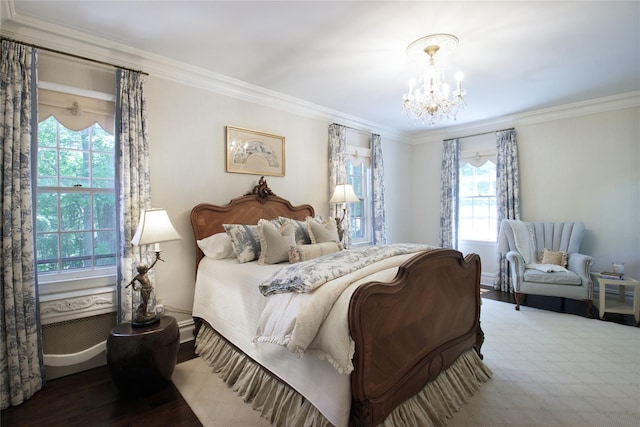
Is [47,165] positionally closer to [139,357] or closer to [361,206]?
[139,357]

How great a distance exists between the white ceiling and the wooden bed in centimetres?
183

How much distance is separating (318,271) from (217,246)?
1576 mm

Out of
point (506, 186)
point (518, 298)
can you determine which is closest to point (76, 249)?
point (518, 298)

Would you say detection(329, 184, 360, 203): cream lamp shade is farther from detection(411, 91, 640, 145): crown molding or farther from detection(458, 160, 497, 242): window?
detection(411, 91, 640, 145): crown molding

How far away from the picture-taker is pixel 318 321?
159 centimetres

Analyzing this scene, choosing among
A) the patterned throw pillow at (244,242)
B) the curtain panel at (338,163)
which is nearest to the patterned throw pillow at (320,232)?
the patterned throw pillow at (244,242)

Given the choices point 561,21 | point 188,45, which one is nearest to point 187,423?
point 188,45

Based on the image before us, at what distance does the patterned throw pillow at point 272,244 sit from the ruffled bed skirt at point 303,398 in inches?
31.3

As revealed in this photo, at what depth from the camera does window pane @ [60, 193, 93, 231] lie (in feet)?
8.73

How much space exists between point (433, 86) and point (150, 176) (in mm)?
2758

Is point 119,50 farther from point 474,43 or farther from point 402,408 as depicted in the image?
point 402,408

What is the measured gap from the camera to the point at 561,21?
7.90 ft

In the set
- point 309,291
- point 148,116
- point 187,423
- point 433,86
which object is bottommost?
point 187,423

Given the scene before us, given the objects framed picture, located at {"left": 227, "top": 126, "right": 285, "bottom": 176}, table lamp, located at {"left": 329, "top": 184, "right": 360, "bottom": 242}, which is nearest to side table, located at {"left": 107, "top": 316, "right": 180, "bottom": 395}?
framed picture, located at {"left": 227, "top": 126, "right": 285, "bottom": 176}
